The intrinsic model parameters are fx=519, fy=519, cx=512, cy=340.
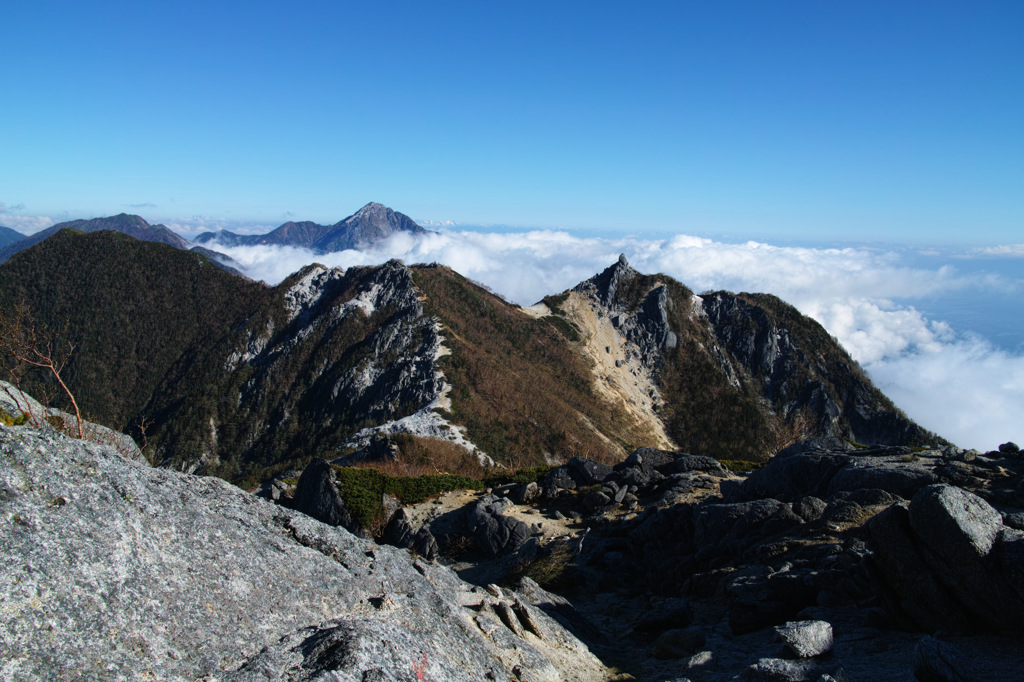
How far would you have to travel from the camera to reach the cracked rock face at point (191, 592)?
6062 mm

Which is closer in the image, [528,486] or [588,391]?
[528,486]

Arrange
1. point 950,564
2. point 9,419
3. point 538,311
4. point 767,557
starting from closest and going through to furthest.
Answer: point 950,564 → point 9,419 → point 767,557 → point 538,311

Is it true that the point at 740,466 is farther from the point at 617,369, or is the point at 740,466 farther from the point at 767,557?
the point at 617,369

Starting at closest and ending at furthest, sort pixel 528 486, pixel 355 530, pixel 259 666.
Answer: pixel 259 666, pixel 355 530, pixel 528 486

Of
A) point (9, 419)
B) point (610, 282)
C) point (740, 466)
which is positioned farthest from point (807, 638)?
point (610, 282)

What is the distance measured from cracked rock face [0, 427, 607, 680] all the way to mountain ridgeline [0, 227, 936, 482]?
247 feet

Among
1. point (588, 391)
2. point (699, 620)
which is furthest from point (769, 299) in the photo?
point (699, 620)

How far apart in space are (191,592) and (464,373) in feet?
337

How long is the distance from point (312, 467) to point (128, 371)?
7112 inches

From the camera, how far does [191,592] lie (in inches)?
294

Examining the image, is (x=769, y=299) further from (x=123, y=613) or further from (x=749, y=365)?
(x=123, y=613)

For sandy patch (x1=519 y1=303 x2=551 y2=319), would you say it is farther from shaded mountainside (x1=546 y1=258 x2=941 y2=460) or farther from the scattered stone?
the scattered stone

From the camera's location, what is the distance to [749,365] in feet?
471

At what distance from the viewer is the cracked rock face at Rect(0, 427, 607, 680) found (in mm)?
6062
